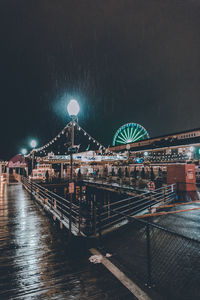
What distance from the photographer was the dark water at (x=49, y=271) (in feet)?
9.80

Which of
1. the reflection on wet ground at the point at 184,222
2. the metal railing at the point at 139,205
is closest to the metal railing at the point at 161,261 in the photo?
the reflection on wet ground at the point at 184,222

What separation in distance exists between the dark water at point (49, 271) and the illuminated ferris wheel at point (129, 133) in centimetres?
3997

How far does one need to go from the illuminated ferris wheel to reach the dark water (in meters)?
40.0

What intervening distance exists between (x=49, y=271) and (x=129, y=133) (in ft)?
141

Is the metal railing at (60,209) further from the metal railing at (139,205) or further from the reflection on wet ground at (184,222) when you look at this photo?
the reflection on wet ground at (184,222)

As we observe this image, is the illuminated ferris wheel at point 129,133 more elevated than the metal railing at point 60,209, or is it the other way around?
the illuminated ferris wheel at point 129,133

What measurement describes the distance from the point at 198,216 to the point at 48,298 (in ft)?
21.4

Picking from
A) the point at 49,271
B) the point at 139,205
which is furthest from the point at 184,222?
the point at 49,271

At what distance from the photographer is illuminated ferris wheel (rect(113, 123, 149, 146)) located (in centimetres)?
4328

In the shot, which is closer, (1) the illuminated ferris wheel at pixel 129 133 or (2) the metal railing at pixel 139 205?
(2) the metal railing at pixel 139 205

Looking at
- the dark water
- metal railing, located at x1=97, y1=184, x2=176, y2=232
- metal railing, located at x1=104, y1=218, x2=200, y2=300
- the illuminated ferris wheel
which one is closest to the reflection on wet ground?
metal railing, located at x1=104, y1=218, x2=200, y2=300

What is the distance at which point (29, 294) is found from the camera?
2994 mm

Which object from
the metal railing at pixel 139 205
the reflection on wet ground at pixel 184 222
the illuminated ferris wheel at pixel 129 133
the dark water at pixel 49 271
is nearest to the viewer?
the dark water at pixel 49 271

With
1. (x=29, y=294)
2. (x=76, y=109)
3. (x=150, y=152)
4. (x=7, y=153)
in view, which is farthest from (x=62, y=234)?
(x=7, y=153)
